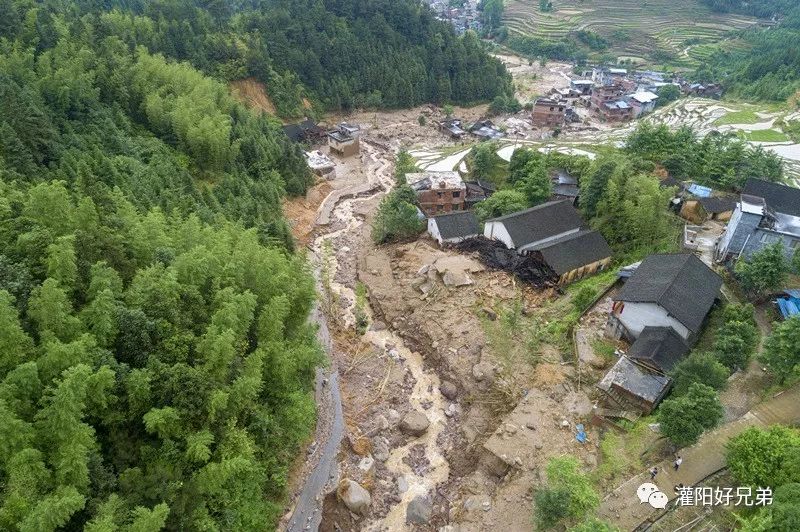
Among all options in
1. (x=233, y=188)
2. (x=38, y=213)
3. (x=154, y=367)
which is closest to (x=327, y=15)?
(x=233, y=188)

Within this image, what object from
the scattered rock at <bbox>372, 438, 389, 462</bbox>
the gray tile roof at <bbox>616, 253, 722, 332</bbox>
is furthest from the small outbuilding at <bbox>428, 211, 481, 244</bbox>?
the scattered rock at <bbox>372, 438, 389, 462</bbox>

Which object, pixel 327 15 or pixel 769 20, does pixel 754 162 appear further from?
pixel 769 20

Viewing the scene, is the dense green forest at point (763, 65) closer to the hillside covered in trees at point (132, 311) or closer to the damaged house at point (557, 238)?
the damaged house at point (557, 238)

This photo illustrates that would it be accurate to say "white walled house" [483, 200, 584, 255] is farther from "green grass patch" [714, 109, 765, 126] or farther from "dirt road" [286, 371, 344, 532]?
"green grass patch" [714, 109, 765, 126]

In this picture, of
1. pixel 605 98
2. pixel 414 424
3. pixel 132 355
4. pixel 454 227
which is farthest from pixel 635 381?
pixel 605 98

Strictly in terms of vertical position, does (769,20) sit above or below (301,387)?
below

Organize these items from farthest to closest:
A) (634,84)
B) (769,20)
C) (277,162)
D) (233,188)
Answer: (769,20) < (634,84) < (277,162) < (233,188)

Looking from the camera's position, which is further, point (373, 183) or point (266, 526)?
point (373, 183)
